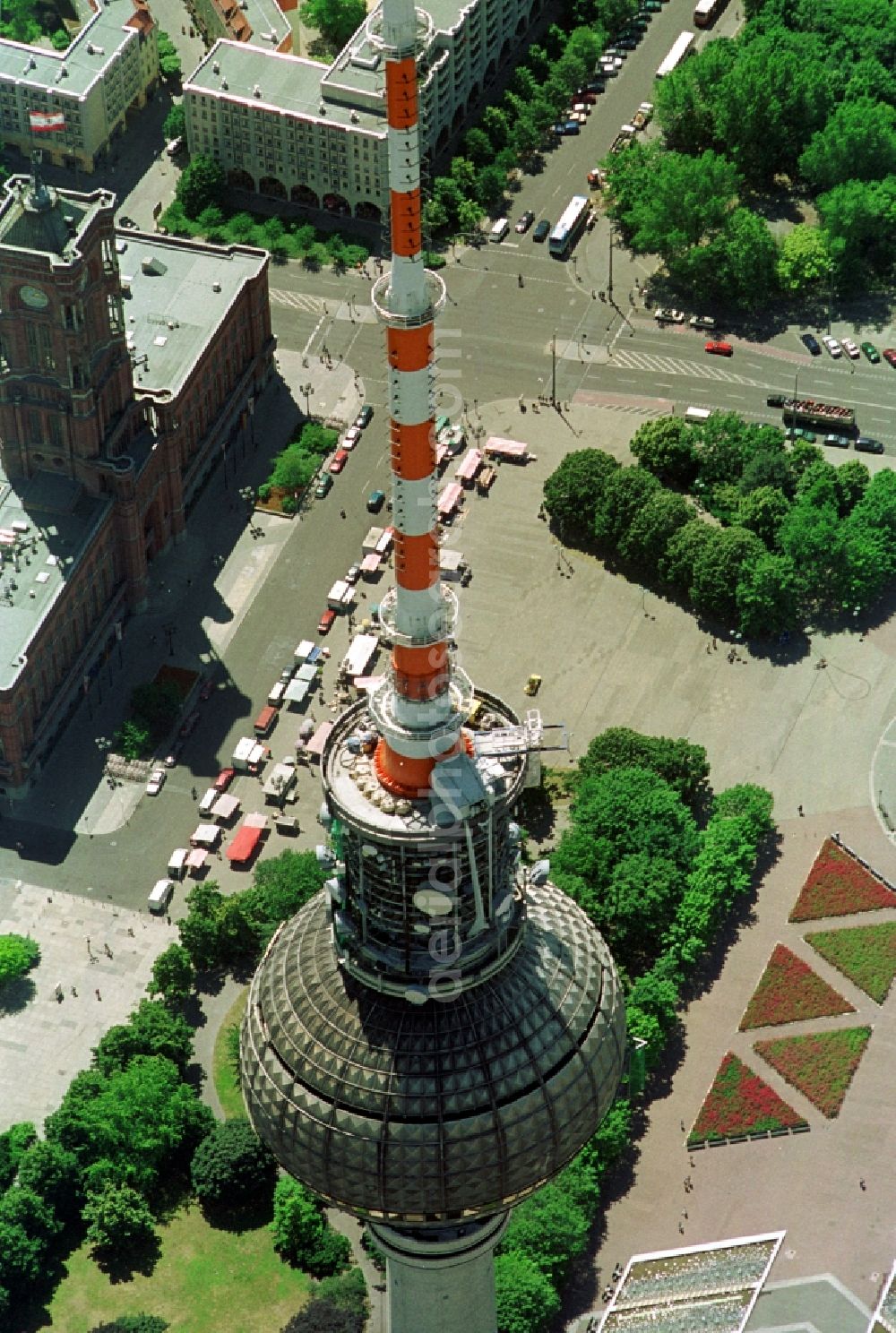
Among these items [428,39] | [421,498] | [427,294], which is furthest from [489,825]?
[428,39]

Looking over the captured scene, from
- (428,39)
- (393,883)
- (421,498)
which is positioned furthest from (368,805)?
(428,39)

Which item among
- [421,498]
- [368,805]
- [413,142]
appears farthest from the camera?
[368,805]

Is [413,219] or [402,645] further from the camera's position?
[402,645]

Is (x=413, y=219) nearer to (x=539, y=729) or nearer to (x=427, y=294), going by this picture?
(x=427, y=294)

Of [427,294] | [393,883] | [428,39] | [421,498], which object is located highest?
[428,39]

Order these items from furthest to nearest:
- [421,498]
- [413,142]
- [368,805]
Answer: [368,805]
[421,498]
[413,142]

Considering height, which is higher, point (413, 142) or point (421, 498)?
point (413, 142)

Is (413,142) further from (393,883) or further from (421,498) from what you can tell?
(393,883)
